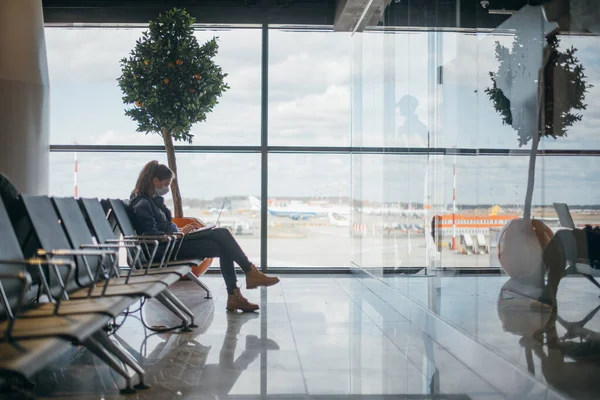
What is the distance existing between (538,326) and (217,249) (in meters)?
→ 3.10

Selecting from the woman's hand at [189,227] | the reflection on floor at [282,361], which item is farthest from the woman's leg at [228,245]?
the woman's hand at [189,227]

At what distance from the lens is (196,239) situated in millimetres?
5527

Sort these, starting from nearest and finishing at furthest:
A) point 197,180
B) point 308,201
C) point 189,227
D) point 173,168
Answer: point 189,227
point 173,168
point 197,180
point 308,201

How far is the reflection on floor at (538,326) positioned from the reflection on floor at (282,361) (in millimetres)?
230

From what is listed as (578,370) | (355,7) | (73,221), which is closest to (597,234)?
(578,370)

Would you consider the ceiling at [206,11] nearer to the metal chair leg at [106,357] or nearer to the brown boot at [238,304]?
the brown boot at [238,304]

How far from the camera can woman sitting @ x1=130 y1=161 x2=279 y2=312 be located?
5.33 metres

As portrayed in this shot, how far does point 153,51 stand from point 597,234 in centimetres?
572

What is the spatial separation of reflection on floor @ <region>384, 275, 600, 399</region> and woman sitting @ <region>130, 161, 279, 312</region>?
186cm

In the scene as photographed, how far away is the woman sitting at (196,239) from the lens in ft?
17.5

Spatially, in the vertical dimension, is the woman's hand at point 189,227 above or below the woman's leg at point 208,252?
above

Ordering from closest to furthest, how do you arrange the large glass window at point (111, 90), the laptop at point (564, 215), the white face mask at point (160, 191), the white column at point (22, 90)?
the laptop at point (564, 215) < the white column at point (22, 90) < the white face mask at point (160, 191) < the large glass window at point (111, 90)

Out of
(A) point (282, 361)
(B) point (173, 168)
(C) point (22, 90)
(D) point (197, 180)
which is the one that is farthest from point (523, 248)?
(D) point (197, 180)

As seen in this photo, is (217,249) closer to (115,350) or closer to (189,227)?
(189,227)
